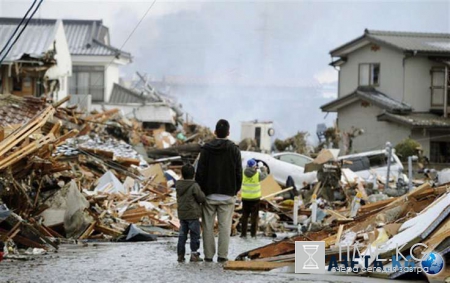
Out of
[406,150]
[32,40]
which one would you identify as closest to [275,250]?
[406,150]

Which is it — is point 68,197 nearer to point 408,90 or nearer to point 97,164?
point 97,164

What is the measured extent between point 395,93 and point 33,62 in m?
22.1

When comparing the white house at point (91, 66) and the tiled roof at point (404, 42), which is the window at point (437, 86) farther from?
the white house at point (91, 66)

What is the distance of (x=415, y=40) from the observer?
5759 centimetres

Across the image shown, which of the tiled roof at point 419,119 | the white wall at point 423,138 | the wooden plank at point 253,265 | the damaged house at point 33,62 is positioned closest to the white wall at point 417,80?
A: the tiled roof at point 419,119

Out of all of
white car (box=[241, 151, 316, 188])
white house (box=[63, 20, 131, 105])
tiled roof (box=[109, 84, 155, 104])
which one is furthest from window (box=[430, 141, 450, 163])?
white house (box=[63, 20, 131, 105])

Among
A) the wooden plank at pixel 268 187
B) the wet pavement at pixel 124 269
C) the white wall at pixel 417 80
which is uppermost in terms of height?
the white wall at pixel 417 80

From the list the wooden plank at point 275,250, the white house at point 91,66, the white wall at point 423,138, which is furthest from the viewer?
the white house at point 91,66

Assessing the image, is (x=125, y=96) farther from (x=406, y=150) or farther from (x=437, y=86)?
(x=406, y=150)

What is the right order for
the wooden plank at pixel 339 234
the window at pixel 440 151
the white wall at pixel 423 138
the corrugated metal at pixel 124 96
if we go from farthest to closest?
1. the corrugated metal at pixel 124 96
2. the window at pixel 440 151
3. the white wall at pixel 423 138
4. the wooden plank at pixel 339 234

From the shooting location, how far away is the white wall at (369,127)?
53938 millimetres

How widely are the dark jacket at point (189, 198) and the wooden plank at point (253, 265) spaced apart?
4.35ft

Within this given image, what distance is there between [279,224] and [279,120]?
93569 millimetres

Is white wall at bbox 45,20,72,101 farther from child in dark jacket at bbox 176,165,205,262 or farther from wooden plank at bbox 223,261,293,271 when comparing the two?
wooden plank at bbox 223,261,293,271
